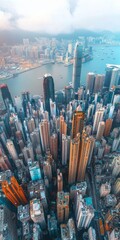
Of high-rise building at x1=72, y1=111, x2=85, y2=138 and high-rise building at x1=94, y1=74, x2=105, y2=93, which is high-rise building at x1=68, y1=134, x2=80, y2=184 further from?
high-rise building at x1=94, y1=74, x2=105, y2=93

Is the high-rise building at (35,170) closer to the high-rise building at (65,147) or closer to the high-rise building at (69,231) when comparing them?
the high-rise building at (65,147)

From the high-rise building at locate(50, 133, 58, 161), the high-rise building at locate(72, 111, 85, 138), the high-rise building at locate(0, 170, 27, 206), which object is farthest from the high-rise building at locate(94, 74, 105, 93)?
the high-rise building at locate(0, 170, 27, 206)

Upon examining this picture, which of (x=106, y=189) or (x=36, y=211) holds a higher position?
(x=36, y=211)

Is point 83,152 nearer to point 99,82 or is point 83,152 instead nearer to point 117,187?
point 117,187

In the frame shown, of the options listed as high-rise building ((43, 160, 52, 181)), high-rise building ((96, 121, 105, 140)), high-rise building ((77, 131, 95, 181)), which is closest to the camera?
high-rise building ((77, 131, 95, 181))

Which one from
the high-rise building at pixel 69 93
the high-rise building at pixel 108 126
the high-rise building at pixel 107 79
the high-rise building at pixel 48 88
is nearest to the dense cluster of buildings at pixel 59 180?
the high-rise building at pixel 108 126

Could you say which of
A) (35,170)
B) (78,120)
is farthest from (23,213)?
(78,120)
